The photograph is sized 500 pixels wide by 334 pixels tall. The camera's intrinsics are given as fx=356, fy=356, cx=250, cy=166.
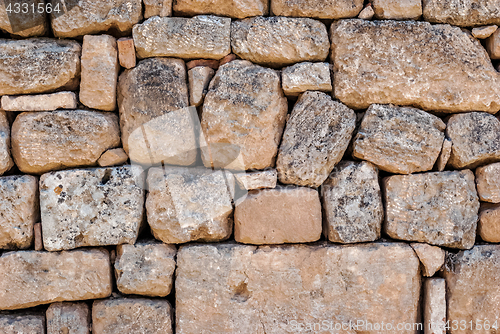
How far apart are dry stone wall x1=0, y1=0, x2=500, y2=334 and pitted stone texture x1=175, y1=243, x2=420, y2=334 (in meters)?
0.01

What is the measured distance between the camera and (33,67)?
6.63 feet

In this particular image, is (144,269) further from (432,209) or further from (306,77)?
(432,209)

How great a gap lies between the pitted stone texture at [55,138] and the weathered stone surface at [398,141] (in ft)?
5.00

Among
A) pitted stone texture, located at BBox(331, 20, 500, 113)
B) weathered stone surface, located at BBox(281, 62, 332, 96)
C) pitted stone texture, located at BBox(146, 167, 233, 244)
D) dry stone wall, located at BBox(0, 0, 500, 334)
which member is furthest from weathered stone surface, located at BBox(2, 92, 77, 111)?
pitted stone texture, located at BBox(331, 20, 500, 113)

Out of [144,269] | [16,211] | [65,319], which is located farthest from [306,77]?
[65,319]

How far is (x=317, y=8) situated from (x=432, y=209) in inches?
53.5

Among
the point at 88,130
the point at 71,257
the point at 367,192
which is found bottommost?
the point at 71,257

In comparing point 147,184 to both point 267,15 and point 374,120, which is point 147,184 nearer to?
→ point 267,15

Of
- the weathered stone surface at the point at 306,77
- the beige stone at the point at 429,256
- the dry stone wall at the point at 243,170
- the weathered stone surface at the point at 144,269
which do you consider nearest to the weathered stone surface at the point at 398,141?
the dry stone wall at the point at 243,170

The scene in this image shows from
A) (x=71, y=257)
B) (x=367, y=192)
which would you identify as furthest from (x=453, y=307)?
(x=71, y=257)

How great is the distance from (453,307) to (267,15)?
2059 millimetres

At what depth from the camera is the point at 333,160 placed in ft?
6.84

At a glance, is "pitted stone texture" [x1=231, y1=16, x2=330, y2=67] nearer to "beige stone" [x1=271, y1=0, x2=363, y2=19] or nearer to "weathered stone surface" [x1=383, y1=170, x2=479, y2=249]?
"beige stone" [x1=271, y1=0, x2=363, y2=19]

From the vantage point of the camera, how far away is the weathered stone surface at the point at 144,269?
202cm
